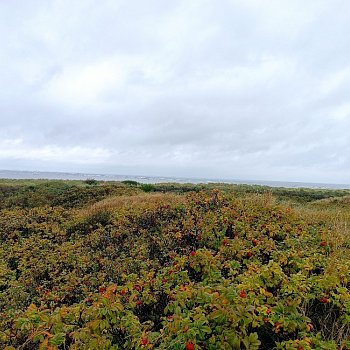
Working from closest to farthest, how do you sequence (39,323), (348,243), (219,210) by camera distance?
(39,323)
(348,243)
(219,210)

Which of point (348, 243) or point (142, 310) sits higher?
point (348, 243)

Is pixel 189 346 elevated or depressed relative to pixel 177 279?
elevated

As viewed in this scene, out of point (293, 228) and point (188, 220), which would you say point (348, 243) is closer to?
point (293, 228)

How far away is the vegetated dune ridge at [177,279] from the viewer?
2.71 metres

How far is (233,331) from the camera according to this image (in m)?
2.55

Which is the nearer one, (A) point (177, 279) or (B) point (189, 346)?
(B) point (189, 346)

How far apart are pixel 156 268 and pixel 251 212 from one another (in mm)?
3158

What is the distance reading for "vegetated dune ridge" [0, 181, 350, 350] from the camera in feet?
8.88

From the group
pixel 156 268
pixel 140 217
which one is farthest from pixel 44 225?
pixel 156 268

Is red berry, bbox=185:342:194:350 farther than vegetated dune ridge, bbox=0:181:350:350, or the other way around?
vegetated dune ridge, bbox=0:181:350:350

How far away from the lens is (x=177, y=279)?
4238mm

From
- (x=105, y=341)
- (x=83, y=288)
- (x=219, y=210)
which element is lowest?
(x=83, y=288)

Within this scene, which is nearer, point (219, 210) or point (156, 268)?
point (156, 268)

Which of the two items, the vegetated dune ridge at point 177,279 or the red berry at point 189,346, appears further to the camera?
the vegetated dune ridge at point 177,279
